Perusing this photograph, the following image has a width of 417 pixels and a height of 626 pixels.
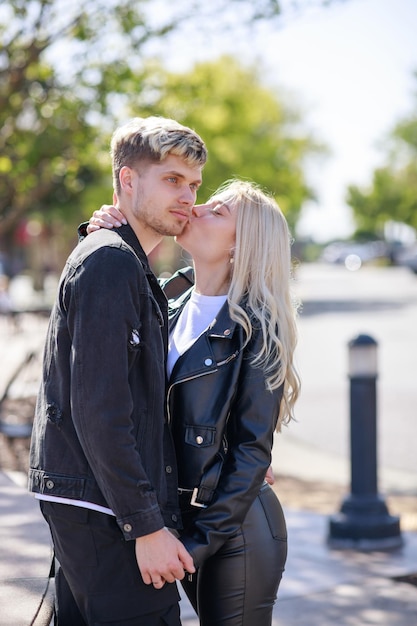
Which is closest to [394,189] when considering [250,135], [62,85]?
[250,135]

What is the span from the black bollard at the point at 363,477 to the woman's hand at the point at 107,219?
3745 mm

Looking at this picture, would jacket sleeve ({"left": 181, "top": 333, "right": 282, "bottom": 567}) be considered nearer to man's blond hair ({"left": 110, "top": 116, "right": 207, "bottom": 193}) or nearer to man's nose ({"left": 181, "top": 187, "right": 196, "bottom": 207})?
man's nose ({"left": 181, "top": 187, "right": 196, "bottom": 207})

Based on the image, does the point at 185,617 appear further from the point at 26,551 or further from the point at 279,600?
the point at 26,551

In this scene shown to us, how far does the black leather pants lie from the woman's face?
80 centimetres

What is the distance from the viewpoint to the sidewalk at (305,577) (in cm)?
310

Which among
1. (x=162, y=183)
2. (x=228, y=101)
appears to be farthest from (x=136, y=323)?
(x=228, y=101)

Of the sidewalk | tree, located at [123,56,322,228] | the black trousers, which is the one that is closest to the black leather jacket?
the black trousers

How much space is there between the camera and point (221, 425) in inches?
108

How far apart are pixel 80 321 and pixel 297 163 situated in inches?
1837

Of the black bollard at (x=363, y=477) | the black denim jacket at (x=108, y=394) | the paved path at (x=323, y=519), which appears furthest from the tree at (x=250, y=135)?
the black denim jacket at (x=108, y=394)

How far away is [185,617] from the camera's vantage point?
4488 millimetres

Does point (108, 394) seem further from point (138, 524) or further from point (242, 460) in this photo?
point (242, 460)

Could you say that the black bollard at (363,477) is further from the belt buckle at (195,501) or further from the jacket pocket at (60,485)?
the jacket pocket at (60,485)

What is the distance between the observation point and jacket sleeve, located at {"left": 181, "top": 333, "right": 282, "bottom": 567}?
8.79ft
